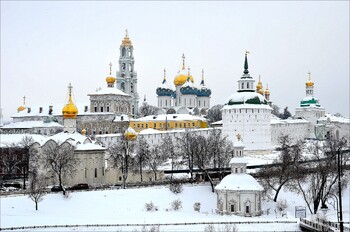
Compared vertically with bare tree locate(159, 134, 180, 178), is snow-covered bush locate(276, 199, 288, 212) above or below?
below

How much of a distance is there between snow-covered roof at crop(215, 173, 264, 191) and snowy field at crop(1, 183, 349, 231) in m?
2.06

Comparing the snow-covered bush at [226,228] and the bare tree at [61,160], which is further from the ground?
the bare tree at [61,160]

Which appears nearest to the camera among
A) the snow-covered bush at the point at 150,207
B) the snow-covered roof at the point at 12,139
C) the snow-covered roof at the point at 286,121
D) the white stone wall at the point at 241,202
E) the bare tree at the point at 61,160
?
the white stone wall at the point at 241,202

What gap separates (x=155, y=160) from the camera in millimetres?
58000

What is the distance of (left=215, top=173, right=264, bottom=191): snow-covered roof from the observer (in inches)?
1666

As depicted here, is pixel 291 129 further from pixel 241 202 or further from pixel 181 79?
pixel 241 202

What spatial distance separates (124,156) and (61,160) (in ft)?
29.3

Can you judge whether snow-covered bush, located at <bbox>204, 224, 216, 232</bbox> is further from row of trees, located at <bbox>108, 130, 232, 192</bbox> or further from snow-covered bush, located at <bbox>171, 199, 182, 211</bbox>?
row of trees, located at <bbox>108, 130, 232, 192</bbox>

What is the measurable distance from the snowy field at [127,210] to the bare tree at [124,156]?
4.90 meters

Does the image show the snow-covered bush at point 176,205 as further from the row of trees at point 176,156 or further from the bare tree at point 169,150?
the bare tree at point 169,150

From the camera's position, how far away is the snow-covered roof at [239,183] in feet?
139

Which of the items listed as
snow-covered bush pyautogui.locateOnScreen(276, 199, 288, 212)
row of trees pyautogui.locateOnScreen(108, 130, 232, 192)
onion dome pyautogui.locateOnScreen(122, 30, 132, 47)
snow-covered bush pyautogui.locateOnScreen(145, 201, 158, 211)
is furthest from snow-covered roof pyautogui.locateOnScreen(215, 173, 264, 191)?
onion dome pyautogui.locateOnScreen(122, 30, 132, 47)

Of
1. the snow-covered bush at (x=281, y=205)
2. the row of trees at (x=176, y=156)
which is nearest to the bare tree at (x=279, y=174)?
the snow-covered bush at (x=281, y=205)

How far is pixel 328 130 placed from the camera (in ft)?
288
